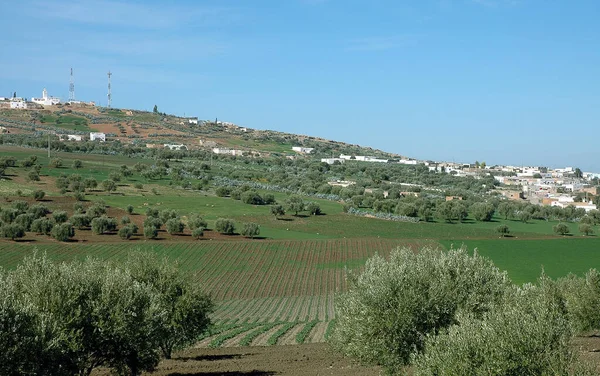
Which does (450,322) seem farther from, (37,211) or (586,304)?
(37,211)

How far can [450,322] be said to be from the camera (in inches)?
1011

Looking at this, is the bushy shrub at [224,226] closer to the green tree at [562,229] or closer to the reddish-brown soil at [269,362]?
the reddish-brown soil at [269,362]

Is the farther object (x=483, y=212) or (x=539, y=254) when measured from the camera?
(x=483, y=212)

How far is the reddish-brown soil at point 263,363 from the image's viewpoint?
92.1 ft

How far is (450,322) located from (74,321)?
1465 cm

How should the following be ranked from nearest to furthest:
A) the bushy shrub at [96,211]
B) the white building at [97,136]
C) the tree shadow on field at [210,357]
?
the tree shadow on field at [210,357] → the bushy shrub at [96,211] → the white building at [97,136]

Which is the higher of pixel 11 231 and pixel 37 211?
pixel 37 211

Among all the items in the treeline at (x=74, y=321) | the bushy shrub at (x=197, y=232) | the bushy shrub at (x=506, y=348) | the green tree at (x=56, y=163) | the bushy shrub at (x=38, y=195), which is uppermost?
the bushy shrub at (x=506, y=348)

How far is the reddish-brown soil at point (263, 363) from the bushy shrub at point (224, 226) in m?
45.9

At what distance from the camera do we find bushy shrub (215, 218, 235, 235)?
Result: 81.9 meters

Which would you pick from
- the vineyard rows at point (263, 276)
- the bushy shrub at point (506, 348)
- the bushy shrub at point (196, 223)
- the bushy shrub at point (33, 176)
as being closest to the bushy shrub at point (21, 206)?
the vineyard rows at point (263, 276)

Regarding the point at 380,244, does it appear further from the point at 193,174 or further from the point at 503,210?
the point at 193,174

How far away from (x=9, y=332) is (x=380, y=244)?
62976mm

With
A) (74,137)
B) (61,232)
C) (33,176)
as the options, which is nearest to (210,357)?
(61,232)
